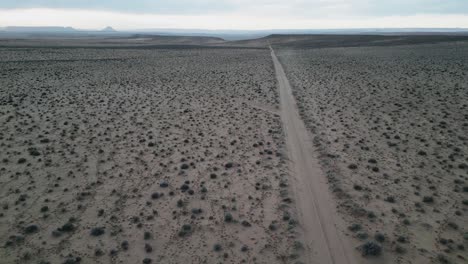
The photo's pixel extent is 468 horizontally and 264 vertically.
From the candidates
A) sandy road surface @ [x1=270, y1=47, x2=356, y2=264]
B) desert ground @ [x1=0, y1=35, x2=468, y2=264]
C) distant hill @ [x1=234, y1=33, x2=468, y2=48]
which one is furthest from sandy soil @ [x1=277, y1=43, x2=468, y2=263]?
distant hill @ [x1=234, y1=33, x2=468, y2=48]

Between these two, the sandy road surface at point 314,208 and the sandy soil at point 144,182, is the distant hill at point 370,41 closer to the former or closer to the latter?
the sandy soil at point 144,182

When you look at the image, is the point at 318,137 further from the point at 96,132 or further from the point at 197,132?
the point at 96,132

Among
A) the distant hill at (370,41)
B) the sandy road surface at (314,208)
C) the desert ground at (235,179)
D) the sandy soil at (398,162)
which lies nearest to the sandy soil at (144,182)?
the desert ground at (235,179)

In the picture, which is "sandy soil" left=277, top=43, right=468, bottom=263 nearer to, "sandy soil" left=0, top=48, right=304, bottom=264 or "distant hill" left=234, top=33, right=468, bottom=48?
"sandy soil" left=0, top=48, right=304, bottom=264

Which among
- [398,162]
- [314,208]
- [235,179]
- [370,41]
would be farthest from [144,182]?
[370,41]

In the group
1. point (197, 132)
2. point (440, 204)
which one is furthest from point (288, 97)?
point (440, 204)
